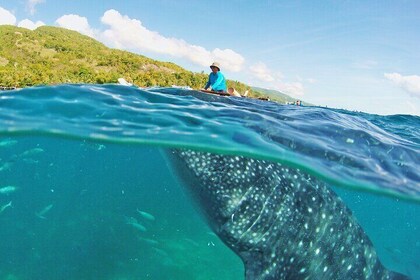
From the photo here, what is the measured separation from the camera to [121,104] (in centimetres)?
963

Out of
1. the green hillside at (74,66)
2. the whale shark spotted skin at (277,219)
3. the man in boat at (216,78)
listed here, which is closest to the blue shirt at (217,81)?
the man in boat at (216,78)

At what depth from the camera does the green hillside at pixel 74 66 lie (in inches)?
3871

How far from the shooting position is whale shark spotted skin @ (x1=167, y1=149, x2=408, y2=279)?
19.0 ft

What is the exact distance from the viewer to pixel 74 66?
115m

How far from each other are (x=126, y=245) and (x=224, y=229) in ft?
39.7

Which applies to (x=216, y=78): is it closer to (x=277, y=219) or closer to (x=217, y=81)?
(x=217, y=81)

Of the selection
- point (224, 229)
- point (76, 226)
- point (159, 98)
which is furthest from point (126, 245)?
point (224, 229)

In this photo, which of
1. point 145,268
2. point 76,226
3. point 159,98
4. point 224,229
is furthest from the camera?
point 76,226

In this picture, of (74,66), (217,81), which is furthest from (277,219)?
(74,66)

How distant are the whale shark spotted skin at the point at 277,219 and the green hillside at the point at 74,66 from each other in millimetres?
84268

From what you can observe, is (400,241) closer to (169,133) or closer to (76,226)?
(76,226)

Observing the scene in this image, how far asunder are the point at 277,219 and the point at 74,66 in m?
120

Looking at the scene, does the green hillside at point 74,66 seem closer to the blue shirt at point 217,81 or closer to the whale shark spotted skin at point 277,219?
the blue shirt at point 217,81

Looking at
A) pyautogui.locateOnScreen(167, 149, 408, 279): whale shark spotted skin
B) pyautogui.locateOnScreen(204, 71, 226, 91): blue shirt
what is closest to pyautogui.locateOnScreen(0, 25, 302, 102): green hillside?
pyautogui.locateOnScreen(204, 71, 226, 91): blue shirt
